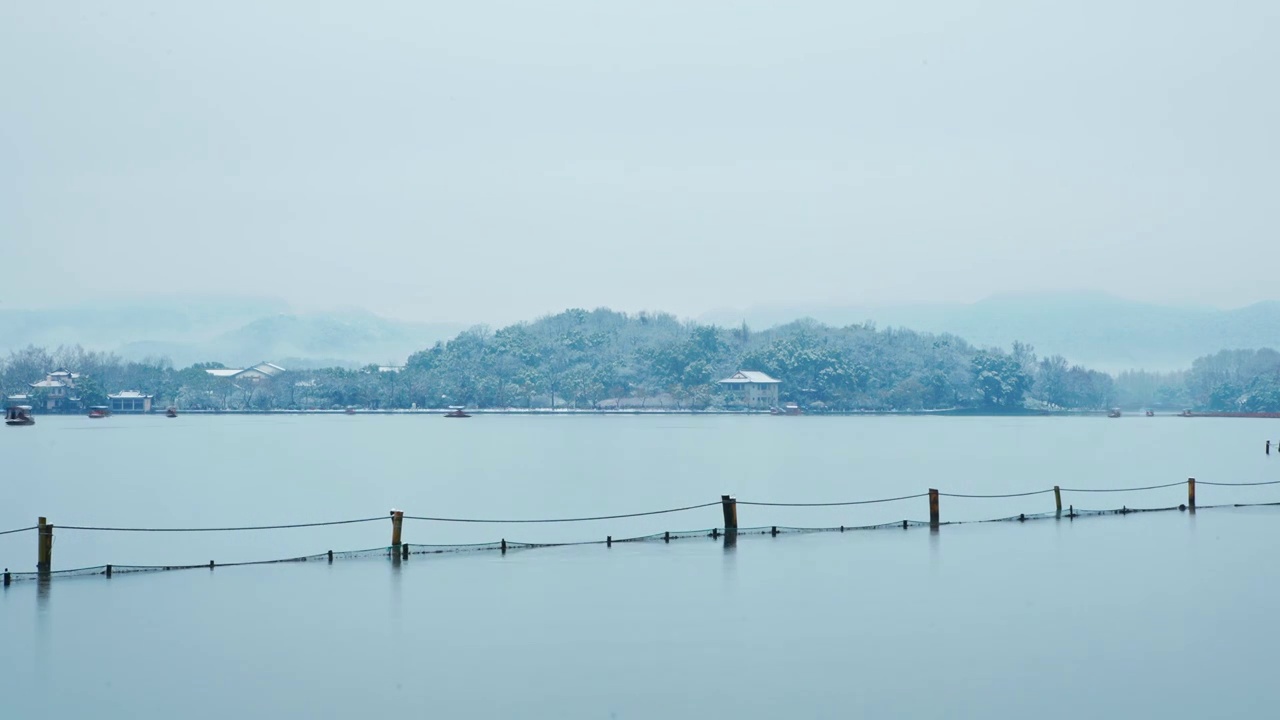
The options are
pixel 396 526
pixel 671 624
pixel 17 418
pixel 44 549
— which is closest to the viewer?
pixel 671 624

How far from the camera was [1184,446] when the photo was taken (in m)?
123

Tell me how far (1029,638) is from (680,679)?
238 inches

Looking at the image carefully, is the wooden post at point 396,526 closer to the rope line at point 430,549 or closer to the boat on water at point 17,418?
the rope line at point 430,549

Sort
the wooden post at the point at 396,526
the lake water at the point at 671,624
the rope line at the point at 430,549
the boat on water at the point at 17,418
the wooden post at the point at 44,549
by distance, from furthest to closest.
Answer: the boat on water at the point at 17,418, the wooden post at the point at 396,526, the rope line at the point at 430,549, the wooden post at the point at 44,549, the lake water at the point at 671,624

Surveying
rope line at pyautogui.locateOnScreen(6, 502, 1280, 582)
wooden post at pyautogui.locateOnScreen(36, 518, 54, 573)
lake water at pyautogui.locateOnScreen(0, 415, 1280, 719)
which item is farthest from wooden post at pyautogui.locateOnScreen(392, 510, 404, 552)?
wooden post at pyautogui.locateOnScreen(36, 518, 54, 573)

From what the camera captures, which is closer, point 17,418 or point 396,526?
point 396,526

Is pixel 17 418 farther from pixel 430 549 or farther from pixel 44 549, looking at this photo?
pixel 44 549

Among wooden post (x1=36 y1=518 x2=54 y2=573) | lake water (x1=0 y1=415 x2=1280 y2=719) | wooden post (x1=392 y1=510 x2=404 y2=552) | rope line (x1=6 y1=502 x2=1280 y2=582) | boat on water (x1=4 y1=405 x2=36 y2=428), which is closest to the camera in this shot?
lake water (x1=0 y1=415 x2=1280 y2=719)

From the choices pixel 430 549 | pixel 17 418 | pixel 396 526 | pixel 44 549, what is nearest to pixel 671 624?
pixel 396 526

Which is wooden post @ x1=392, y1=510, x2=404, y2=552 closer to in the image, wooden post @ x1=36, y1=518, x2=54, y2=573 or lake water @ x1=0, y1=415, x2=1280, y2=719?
lake water @ x1=0, y1=415, x2=1280, y2=719

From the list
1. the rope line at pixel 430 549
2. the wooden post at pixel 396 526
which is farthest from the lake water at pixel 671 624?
the wooden post at pixel 396 526

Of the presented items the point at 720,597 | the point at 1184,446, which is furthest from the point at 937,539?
the point at 1184,446

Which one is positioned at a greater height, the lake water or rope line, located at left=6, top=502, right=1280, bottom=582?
rope line, located at left=6, top=502, right=1280, bottom=582

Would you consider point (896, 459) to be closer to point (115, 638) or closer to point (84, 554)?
point (84, 554)
